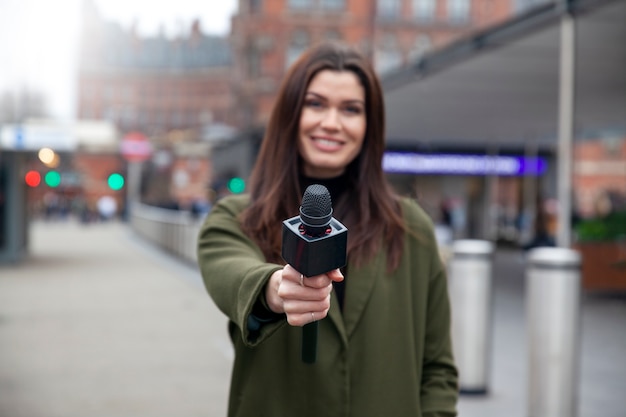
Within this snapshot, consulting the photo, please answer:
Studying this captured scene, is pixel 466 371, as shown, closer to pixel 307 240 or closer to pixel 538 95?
pixel 307 240

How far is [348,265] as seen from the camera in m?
2.21

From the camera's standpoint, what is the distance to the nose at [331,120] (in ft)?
7.38

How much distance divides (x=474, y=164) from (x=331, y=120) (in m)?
26.8

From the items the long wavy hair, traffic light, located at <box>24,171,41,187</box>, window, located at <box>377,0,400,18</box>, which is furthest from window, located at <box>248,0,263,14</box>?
the long wavy hair

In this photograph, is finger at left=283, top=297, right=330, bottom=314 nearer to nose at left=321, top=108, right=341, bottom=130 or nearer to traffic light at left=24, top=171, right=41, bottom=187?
nose at left=321, top=108, right=341, bottom=130

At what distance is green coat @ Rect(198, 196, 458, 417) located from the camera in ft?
6.88

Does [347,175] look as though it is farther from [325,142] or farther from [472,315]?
[472,315]

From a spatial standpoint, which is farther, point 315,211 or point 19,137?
point 19,137

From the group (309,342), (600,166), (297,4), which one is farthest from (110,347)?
(600,166)


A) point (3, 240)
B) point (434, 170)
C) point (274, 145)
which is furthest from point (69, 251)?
point (274, 145)

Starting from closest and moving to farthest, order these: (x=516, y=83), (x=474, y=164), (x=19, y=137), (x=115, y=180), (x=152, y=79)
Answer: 1. (x=516, y=83)
2. (x=19, y=137)
3. (x=474, y=164)
4. (x=115, y=180)
5. (x=152, y=79)

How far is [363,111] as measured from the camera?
7.63 feet

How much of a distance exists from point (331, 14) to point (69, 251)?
33633mm

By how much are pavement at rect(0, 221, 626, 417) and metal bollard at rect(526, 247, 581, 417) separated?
819mm
